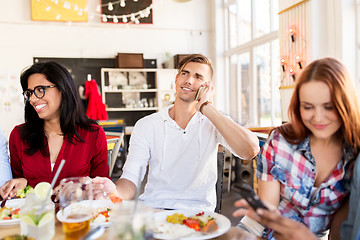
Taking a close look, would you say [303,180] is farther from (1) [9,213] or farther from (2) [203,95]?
(1) [9,213]

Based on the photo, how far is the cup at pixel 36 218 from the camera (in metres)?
1.04

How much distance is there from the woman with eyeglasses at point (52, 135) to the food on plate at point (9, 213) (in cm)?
57

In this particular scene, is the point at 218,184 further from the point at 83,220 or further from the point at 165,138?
the point at 83,220

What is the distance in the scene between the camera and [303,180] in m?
1.37

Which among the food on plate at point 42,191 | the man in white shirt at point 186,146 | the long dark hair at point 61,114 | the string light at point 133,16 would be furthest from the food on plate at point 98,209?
the string light at point 133,16

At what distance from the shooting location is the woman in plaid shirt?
127 centimetres

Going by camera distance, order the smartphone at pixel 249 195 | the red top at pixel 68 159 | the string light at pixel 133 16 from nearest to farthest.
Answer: the smartphone at pixel 249 195 < the red top at pixel 68 159 < the string light at pixel 133 16

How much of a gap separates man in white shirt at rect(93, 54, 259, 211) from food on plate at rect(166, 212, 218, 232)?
58 centimetres

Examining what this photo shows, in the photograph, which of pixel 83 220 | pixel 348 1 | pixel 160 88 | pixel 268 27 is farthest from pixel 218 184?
pixel 160 88

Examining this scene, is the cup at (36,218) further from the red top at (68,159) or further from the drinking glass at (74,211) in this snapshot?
the red top at (68,159)

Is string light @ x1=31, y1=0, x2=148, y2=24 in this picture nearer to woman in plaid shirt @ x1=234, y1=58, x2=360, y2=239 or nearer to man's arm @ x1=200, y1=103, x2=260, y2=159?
man's arm @ x1=200, y1=103, x2=260, y2=159

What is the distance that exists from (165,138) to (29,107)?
0.90 metres

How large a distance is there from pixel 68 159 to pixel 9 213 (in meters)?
0.68

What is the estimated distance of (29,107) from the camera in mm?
2125
